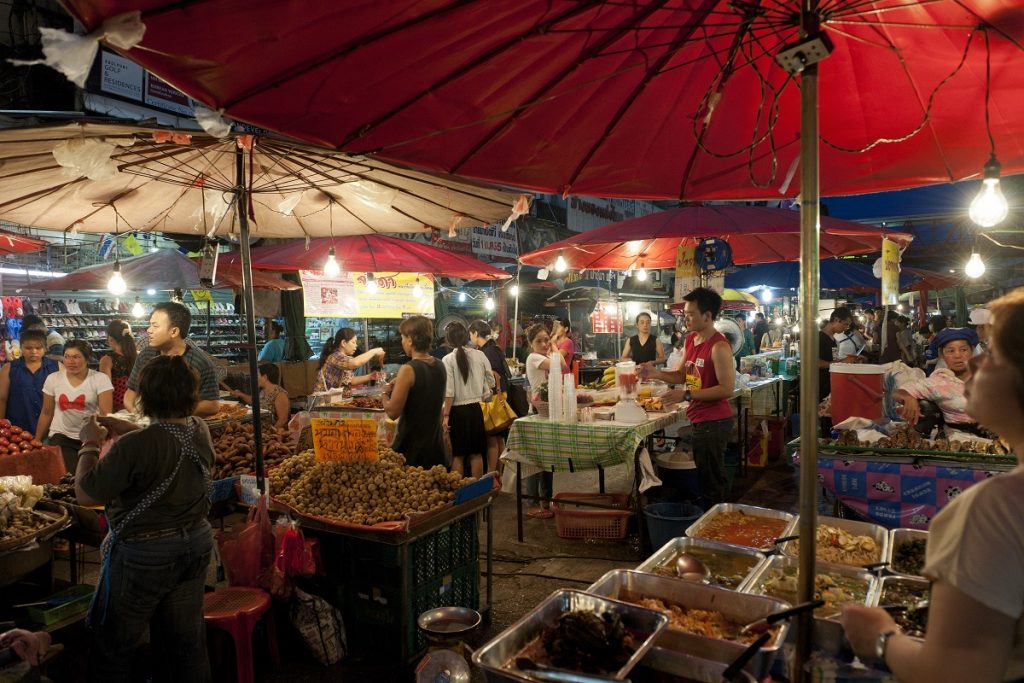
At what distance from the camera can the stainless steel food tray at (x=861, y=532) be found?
128 inches

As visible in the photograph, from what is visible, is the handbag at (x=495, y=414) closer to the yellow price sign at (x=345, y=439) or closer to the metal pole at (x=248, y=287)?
the yellow price sign at (x=345, y=439)

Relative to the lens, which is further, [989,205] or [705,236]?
[705,236]

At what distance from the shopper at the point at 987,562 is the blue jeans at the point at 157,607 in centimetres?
325

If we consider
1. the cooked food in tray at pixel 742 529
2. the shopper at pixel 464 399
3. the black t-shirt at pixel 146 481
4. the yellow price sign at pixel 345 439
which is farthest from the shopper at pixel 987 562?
the shopper at pixel 464 399

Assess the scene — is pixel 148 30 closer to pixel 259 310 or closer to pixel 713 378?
pixel 713 378

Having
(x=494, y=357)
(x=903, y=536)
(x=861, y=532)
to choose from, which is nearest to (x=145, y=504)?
(x=861, y=532)

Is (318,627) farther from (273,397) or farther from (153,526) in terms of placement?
(273,397)

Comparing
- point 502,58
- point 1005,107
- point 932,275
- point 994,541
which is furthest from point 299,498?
point 932,275

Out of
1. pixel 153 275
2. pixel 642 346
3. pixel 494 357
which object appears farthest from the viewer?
pixel 642 346

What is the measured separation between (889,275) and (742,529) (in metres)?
2.88

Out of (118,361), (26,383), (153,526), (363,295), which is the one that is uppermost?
(363,295)

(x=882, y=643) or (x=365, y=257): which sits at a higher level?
(x=365, y=257)

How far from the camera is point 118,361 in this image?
24.5 feet

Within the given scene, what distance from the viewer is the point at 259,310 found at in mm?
13242
